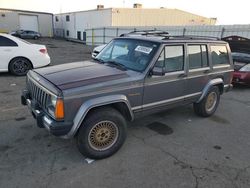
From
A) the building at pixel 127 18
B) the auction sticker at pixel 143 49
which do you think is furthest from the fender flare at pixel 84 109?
the building at pixel 127 18

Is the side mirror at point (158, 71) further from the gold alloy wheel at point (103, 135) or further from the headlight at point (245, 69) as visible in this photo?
the headlight at point (245, 69)

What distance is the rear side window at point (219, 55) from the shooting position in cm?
484

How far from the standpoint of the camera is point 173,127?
15.1 feet

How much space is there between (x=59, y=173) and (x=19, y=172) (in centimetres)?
54

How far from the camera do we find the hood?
3.07 meters

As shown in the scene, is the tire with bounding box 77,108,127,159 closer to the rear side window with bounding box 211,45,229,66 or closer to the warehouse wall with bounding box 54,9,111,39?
the rear side window with bounding box 211,45,229,66

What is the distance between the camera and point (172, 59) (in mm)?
4012

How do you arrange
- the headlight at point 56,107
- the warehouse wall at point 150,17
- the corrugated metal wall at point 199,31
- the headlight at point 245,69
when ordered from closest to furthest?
the headlight at point 56,107 → the headlight at point 245,69 → the corrugated metal wall at point 199,31 → the warehouse wall at point 150,17

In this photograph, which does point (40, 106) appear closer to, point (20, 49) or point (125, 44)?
point (125, 44)

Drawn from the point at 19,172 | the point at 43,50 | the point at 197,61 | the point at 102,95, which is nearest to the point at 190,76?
the point at 197,61

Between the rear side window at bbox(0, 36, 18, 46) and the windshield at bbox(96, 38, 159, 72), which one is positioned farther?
the rear side window at bbox(0, 36, 18, 46)

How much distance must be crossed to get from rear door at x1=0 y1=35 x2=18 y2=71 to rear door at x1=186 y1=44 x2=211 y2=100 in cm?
647

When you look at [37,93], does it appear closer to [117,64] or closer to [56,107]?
[56,107]

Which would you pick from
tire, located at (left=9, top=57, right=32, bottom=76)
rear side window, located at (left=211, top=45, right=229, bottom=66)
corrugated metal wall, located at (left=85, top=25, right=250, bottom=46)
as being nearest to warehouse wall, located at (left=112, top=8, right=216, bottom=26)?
corrugated metal wall, located at (left=85, top=25, right=250, bottom=46)
